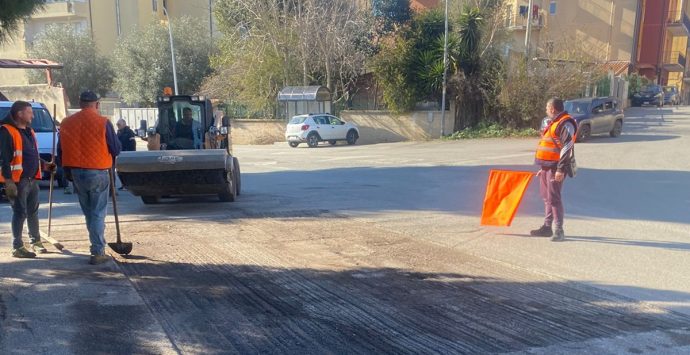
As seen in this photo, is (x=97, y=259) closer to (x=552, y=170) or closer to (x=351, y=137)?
(x=552, y=170)

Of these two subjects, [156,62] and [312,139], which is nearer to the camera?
[312,139]

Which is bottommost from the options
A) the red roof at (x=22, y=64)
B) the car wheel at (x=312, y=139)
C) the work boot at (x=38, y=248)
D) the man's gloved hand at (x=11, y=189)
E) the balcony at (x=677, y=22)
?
the car wheel at (x=312, y=139)

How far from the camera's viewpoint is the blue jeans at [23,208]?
6.36 meters

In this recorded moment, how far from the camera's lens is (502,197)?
320 inches

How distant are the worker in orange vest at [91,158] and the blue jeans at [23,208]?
0.60 m

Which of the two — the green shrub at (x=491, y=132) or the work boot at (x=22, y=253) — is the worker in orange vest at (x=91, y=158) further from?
the green shrub at (x=491, y=132)

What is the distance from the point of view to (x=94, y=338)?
14.0ft

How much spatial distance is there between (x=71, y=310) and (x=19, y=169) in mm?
2306

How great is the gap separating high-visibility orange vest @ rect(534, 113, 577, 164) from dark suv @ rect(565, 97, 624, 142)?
15702 mm

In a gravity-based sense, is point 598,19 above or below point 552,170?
above

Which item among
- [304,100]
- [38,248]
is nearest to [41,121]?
[38,248]

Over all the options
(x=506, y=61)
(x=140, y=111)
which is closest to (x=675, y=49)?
(x=506, y=61)

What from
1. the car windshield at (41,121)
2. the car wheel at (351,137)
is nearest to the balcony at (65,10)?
the car wheel at (351,137)

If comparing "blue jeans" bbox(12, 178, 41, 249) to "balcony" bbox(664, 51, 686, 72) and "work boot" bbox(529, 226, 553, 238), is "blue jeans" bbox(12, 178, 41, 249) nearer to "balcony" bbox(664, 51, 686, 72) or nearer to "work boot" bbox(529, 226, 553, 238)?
"work boot" bbox(529, 226, 553, 238)
